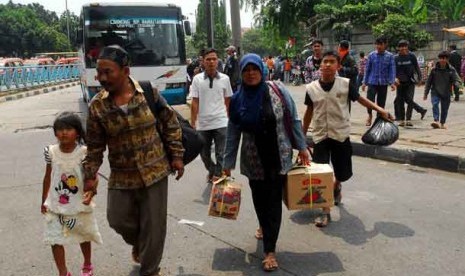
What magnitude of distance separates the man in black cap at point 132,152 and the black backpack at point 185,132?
23mm

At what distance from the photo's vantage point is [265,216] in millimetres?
3896

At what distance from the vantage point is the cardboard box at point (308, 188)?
3922 millimetres

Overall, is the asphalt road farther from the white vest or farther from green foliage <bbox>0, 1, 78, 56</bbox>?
green foliage <bbox>0, 1, 78, 56</bbox>

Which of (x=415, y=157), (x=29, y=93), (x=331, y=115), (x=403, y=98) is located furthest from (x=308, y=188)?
(x=29, y=93)

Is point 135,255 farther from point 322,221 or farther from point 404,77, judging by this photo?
→ point 404,77

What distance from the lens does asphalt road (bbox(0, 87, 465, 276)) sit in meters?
3.90

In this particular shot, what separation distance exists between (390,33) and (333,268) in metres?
18.3

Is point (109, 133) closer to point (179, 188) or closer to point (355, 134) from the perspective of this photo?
point (179, 188)

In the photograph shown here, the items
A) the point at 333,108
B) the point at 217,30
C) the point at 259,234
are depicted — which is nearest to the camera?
the point at 259,234

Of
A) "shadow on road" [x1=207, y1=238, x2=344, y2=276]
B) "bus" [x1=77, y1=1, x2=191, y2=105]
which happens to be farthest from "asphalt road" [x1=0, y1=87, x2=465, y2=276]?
"bus" [x1=77, y1=1, x2=191, y2=105]

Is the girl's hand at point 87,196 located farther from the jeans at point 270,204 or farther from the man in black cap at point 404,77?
the man in black cap at point 404,77

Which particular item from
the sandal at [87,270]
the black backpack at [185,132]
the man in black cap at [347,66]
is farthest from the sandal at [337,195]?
the man in black cap at [347,66]

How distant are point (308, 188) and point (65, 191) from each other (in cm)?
Result: 171

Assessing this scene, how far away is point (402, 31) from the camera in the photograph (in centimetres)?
2064
